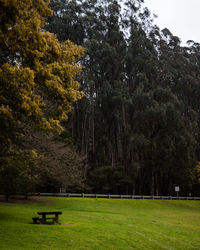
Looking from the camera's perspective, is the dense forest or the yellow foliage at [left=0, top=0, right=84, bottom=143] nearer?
the yellow foliage at [left=0, top=0, right=84, bottom=143]

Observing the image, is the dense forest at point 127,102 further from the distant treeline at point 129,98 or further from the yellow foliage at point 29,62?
the yellow foliage at point 29,62

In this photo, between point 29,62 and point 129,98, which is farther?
point 129,98

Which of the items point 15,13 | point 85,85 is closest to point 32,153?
point 15,13

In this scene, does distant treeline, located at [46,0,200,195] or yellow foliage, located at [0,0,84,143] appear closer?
yellow foliage, located at [0,0,84,143]

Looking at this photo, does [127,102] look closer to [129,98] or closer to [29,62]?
[129,98]

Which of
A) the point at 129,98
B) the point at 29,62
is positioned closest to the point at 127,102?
the point at 129,98

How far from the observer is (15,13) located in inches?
311

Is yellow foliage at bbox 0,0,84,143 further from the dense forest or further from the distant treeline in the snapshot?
the distant treeline

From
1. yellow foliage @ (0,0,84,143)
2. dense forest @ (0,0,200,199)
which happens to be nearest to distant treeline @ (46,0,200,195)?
dense forest @ (0,0,200,199)

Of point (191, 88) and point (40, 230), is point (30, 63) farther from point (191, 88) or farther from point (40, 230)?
point (191, 88)

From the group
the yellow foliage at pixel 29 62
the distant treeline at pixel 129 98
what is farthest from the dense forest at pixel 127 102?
the yellow foliage at pixel 29 62

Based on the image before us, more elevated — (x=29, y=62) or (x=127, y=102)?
(x=127, y=102)

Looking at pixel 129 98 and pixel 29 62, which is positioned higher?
pixel 129 98

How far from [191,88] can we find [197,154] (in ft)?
37.0
